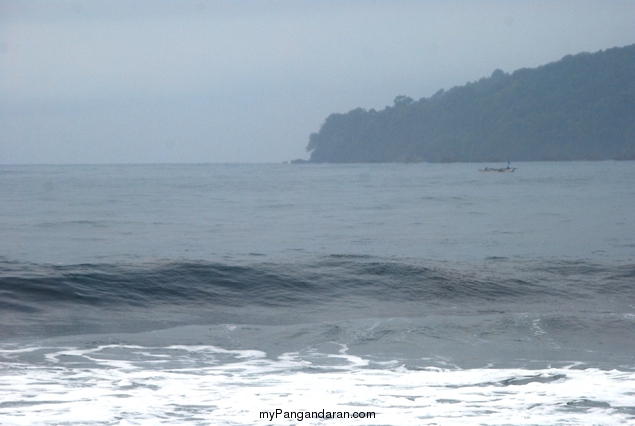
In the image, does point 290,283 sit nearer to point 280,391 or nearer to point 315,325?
point 315,325

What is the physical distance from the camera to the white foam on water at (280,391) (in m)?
6.43

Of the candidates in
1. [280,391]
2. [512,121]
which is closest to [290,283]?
[280,391]

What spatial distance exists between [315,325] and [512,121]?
176116 millimetres

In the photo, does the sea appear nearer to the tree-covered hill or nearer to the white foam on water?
the white foam on water

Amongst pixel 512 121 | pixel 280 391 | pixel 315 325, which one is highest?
pixel 512 121

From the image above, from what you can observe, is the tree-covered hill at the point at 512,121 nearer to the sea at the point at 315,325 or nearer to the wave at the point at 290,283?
the sea at the point at 315,325

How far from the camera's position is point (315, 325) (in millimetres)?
11125

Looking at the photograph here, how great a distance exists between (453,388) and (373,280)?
7.70 metres

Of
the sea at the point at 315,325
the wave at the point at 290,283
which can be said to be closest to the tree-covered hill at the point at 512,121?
the sea at the point at 315,325

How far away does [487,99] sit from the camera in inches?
7402

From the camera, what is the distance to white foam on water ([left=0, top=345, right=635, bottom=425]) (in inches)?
253

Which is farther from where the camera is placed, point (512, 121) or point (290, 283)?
point (512, 121)

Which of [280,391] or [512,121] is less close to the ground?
[512,121]

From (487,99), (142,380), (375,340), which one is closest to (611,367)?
(375,340)
